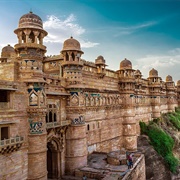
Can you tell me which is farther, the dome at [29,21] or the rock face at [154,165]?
the rock face at [154,165]

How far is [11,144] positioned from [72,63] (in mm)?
8248

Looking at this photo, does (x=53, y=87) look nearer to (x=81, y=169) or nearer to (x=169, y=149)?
(x=81, y=169)

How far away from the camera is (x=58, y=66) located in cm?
2072

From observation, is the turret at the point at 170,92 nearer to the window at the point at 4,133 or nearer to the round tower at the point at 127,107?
the round tower at the point at 127,107

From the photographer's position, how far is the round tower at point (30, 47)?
14.2m

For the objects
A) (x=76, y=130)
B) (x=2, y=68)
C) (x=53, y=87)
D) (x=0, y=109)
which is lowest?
(x=76, y=130)

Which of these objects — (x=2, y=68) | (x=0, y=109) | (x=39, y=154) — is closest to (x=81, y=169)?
(x=39, y=154)

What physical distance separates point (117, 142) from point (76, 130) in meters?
9.56

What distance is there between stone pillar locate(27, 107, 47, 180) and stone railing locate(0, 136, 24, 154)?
80 cm

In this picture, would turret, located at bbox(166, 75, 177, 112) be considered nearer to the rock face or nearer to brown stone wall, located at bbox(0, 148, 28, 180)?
the rock face

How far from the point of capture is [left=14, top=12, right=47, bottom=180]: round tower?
14.1 meters

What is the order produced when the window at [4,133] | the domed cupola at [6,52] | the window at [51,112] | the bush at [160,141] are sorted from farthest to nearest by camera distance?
the bush at [160,141]
the domed cupola at [6,52]
the window at [51,112]
the window at [4,133]

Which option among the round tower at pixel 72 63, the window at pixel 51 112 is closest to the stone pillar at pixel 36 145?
the window at pixel 51 112

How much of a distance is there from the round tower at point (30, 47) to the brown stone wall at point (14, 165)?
457cm
